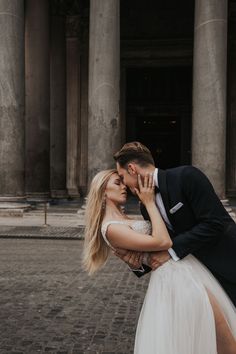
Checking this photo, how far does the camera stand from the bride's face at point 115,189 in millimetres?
2883

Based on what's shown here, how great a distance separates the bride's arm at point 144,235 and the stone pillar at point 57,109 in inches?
822

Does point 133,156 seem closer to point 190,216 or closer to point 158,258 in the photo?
point 190,216

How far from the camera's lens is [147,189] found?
2797 mm

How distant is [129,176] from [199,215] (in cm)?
48

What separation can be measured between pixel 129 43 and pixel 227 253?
23.5 meters

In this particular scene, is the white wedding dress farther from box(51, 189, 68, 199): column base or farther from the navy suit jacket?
box(51, 189, 68, 199): column base

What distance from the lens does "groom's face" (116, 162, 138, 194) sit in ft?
9.18

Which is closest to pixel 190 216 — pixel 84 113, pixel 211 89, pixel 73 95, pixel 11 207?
pixel 211 89

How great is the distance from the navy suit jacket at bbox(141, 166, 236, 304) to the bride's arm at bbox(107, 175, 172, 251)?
8cm

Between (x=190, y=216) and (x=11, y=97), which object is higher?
(x=11, y=97)

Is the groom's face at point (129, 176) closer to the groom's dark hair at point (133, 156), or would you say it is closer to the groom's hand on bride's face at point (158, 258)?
the groom's dark hair at point (133, 156)

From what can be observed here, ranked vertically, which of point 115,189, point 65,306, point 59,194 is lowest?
point 59,194

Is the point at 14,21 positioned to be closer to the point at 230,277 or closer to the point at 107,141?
the point at 107,141

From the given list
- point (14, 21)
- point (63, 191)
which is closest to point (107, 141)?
point (14, 21)
